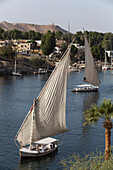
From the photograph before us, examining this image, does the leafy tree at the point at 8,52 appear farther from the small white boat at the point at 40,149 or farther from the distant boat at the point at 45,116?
the distant boat at the point at 45,116

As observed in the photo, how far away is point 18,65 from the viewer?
164875mm

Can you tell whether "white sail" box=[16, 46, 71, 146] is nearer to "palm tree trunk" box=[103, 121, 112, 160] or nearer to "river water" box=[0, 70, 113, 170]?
"river water" box=[0, 70, 113, 170]

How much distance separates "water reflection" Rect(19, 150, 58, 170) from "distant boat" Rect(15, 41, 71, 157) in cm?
46

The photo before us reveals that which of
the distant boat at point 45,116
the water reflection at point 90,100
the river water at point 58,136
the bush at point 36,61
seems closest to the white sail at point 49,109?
the distant boat at point 45,116

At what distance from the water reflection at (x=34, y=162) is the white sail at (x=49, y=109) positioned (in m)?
1.92

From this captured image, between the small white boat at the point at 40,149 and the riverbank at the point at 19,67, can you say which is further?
the riverbank at the point at 19,67

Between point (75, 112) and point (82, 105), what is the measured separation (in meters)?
8.58

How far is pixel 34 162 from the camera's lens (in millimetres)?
37406

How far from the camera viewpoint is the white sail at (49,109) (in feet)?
121

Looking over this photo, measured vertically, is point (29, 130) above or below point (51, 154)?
above

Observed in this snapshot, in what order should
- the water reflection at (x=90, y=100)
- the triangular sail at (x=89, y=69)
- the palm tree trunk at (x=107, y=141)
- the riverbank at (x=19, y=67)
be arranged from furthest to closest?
the riverbank at (x=19, y=67) < the triangular sail at (x=89, y=69) < the water reflection at (x=90, y=100) < the palm tree trunk at (x=107, y=141)

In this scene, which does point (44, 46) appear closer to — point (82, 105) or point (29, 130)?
point (82, 105)

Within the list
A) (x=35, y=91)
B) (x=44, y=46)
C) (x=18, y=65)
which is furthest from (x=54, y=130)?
(x=44, y=46)

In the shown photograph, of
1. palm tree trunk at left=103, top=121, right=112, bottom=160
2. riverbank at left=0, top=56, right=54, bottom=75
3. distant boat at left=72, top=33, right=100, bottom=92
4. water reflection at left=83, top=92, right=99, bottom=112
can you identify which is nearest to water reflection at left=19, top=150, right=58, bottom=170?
palm tree trunk at left=103, top=121, right=112, bottom=160
